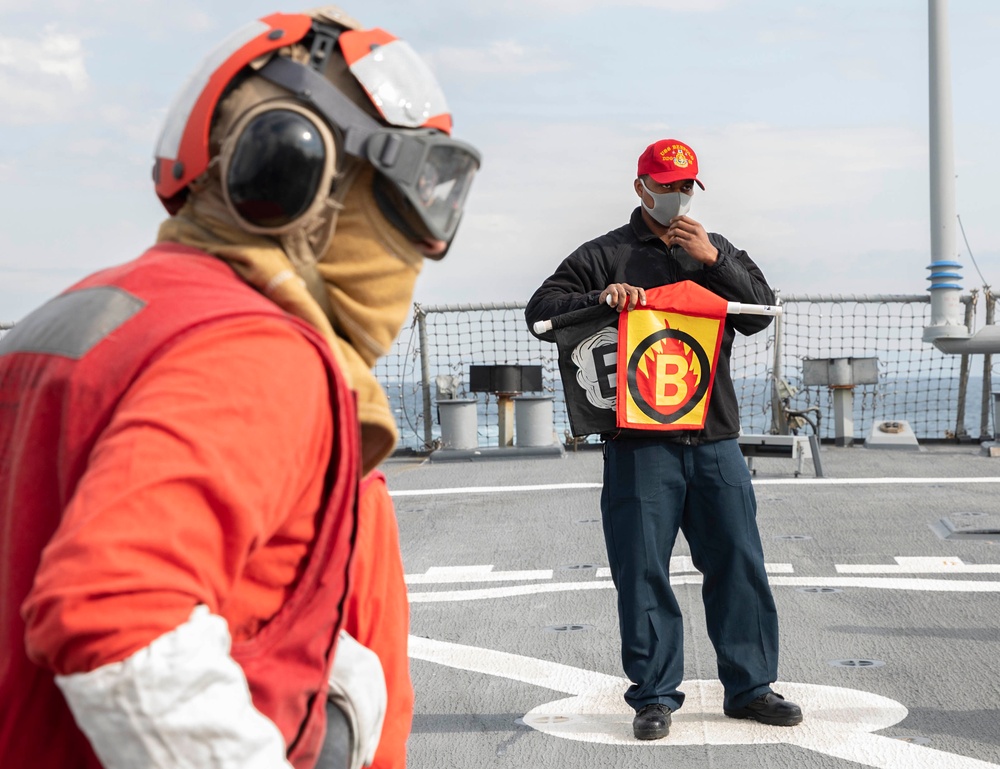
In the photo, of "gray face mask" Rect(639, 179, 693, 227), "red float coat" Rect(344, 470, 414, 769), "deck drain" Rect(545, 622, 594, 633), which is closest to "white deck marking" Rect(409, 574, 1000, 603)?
"deck drain" Rect(545, 622, 594, 633)

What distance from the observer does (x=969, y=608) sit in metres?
6.05

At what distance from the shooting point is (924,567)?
7.03 m

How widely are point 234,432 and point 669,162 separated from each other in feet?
12.3

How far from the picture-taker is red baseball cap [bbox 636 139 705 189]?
185 inches

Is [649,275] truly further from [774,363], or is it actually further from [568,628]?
[774,363]

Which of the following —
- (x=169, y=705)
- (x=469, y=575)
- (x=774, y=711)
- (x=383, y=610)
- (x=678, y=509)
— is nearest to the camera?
(x=169, y=705)

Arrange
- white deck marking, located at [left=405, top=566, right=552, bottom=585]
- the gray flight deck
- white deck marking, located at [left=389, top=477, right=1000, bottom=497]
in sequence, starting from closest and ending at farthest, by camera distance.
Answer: the gray flight deck → white deck marking, located at [left=405, top=566, right=552, bottom=585] → white deck marking, located at [left=389, top=477, right=1000, bottom=497]

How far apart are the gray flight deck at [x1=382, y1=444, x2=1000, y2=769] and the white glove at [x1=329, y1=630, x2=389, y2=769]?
272 cm

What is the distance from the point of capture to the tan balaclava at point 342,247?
1.48 metres

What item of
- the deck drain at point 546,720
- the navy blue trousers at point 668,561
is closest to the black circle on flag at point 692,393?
the navy blue trousers at point 668,561

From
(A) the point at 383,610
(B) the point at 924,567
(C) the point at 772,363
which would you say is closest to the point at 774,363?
(C) the point at 772,363

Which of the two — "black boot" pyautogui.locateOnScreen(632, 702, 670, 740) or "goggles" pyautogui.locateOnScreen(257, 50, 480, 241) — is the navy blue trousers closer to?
"black boot" pyautogui.locateOnScreen(632, 702, 670, 740)

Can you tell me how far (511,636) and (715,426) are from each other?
1787 millimetres

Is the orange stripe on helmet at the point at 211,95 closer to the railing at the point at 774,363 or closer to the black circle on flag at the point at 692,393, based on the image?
the black circle on flag at the point at 692,393
